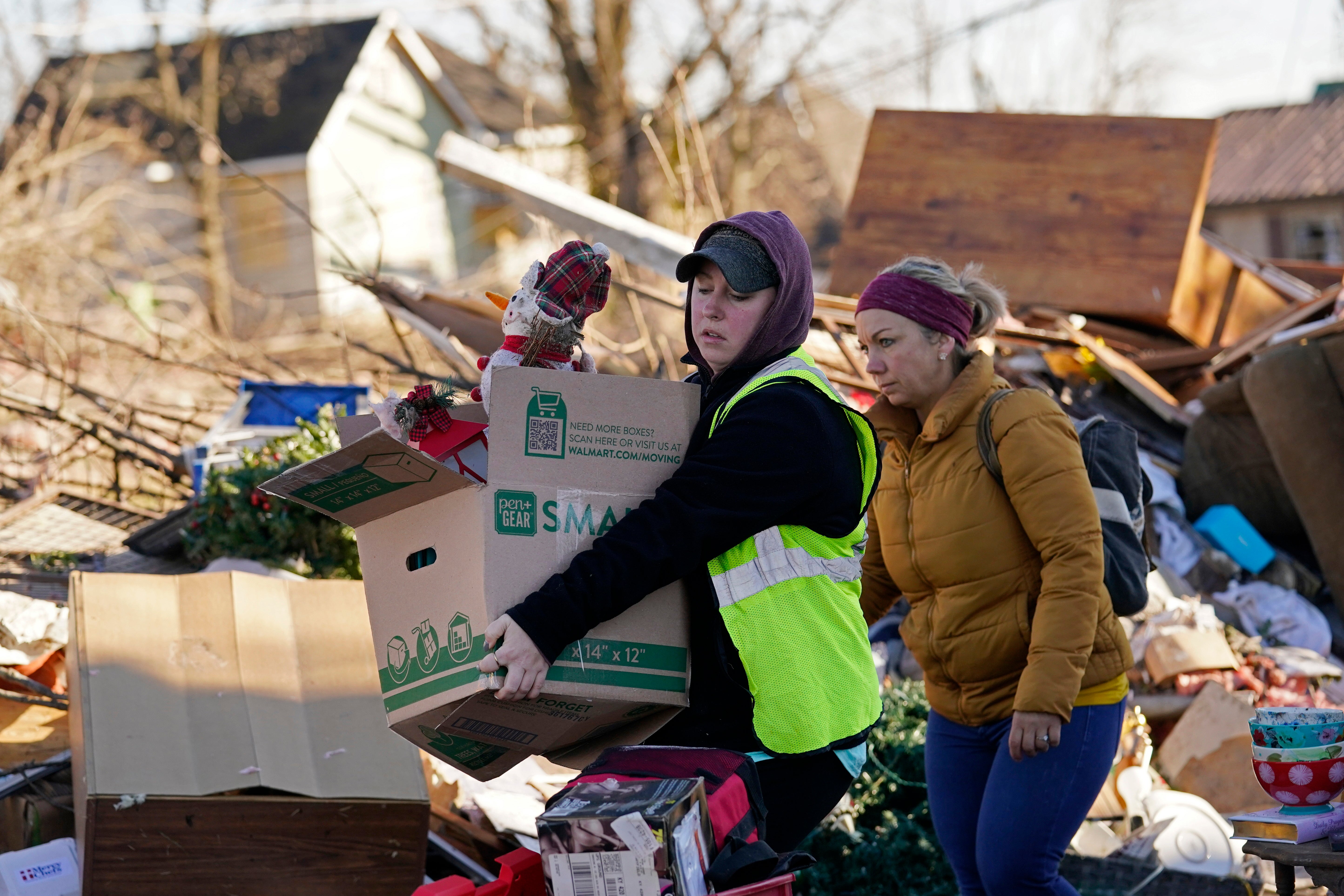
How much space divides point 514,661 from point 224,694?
5.46 ft

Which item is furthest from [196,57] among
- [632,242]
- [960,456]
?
[960,456]

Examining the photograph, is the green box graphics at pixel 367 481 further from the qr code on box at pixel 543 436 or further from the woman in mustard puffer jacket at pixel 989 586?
the woman in mustard puffer jacket at pixel 989 586

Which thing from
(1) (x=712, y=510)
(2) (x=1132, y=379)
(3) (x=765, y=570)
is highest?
(2) (x=1132, y=379)

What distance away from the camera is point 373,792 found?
3170 mm

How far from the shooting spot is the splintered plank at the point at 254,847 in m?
2.90

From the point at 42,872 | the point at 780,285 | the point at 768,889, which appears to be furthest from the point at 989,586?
the point at 42,872

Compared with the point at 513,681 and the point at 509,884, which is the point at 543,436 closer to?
the point at 513,681

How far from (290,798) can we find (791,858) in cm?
164

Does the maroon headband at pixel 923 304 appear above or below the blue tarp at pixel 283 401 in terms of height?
below

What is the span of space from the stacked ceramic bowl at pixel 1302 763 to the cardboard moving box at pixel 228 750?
207 cm

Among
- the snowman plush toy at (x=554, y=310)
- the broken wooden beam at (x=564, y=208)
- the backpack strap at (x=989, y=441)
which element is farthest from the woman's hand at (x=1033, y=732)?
the broken wooden beam at (x=564, y=208)

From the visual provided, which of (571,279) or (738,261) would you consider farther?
(571,279)

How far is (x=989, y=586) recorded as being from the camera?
9.29 ft

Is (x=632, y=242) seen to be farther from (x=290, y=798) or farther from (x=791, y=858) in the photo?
(x=791, y=858)
